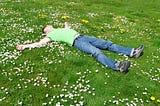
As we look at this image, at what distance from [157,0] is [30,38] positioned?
26250 millimetres

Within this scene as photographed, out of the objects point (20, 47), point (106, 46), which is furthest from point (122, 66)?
point (20, 47)

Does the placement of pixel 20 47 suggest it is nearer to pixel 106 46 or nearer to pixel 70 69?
pixel 70 69

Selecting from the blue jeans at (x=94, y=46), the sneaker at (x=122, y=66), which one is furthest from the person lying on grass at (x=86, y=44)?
the sneaker at (x=122, y=66)

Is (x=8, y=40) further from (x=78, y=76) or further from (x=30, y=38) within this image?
(x=78, y=76)

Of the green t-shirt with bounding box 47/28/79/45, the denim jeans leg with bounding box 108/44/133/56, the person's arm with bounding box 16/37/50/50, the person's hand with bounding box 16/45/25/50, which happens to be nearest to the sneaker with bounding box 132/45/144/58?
the denim jeans leg with bounding box 108/44/133/56

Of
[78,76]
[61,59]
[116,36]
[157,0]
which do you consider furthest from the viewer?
[157,0]

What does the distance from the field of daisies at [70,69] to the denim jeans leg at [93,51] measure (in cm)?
26

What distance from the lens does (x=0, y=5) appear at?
30.3m

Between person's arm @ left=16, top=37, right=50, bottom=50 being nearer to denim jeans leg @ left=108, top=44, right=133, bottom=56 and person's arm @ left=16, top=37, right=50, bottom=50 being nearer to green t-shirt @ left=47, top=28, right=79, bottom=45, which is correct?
green t-shirt @ left=47, top=28, right=79, bottom=45

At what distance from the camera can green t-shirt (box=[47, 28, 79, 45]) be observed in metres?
18.0

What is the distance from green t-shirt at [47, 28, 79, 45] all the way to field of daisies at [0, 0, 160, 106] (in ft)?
1.25

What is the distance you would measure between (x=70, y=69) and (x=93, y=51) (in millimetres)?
1825

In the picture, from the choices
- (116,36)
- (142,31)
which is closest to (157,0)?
(142,31)

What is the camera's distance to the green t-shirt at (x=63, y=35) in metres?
18.0
